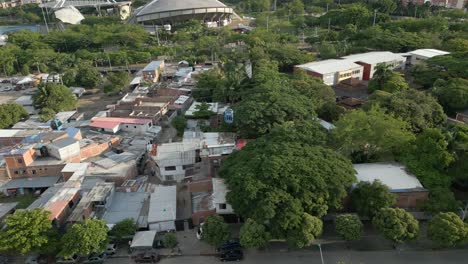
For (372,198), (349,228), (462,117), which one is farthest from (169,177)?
(462,117)

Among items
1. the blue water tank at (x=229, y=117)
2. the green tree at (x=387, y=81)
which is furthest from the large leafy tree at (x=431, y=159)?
the green tree at (x=387, y=81)

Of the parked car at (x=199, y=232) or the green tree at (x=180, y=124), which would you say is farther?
the green tree at (x=180, y=124)

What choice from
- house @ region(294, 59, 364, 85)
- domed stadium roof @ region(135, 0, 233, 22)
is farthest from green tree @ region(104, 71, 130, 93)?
domed stadium roof @ region(135, 0, 233, 22)

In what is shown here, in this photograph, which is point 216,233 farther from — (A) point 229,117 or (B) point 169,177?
(A) point 229,117

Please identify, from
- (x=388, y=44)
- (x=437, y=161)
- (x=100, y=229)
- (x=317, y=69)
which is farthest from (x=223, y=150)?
(x=388, y=44)

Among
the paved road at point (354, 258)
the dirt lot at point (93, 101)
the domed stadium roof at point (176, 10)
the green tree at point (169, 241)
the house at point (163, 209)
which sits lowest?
the paved road at point (354, 258)

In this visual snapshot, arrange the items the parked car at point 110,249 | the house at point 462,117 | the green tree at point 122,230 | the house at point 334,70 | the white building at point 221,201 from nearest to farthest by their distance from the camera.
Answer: the parked car at point 110,249 < the green tree at point 122,230 < the white building at point 221,201 < the house at point 462,117 < the house at point 334,70

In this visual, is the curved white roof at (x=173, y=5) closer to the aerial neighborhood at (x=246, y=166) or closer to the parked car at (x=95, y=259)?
the aerial neighborhood at (x=246, y=166)
